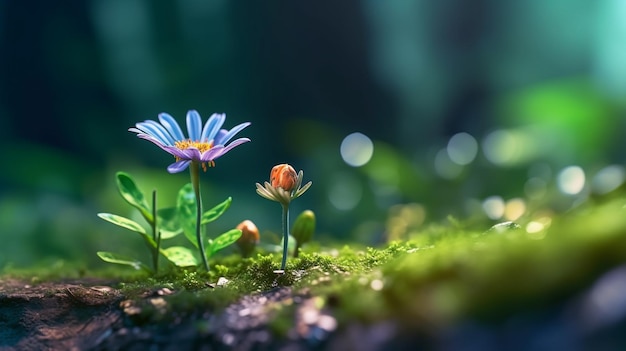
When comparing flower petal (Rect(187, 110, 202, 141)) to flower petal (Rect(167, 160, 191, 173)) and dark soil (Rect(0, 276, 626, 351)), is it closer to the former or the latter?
flower petal (Rect(167, 160, 191, 173))

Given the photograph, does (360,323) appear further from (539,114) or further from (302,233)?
(539,114)

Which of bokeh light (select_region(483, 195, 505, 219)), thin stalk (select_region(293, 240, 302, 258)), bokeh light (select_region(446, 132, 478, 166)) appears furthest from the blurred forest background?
thin stalk (select_region(293, 240, 302, 258))

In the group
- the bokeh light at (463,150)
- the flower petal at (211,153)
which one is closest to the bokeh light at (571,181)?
the bokeh light at (463,150)

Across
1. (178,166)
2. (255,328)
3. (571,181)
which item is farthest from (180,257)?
(571,181)

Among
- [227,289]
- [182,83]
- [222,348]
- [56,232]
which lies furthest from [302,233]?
[182,83]

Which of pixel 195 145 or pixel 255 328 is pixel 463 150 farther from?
pixel 255 328

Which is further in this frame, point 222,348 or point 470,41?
point 470,41
